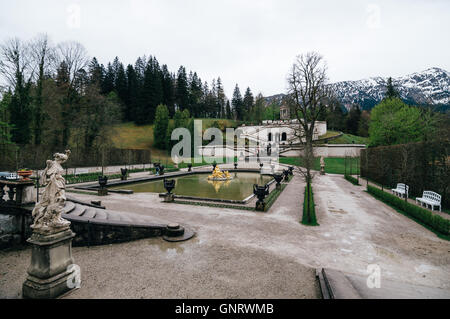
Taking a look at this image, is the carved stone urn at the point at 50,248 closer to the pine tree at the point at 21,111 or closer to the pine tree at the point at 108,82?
the pine tree at the point at 21,111

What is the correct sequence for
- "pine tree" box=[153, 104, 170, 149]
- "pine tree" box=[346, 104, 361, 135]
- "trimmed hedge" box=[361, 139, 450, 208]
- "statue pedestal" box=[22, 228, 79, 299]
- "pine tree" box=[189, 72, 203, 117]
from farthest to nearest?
"pine tree" box=[189, 72, 203, 117], "pine tree" box=[346, 104, 361, 135], "pine tree" box=[153, 104, 170, 149], "trimmed hedge" box=[361, 139, 450, 208], "statue pedestal" box=[22, 228, 79, 299]

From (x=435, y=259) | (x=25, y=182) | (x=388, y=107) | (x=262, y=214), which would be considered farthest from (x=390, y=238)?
(x=388, y=107)

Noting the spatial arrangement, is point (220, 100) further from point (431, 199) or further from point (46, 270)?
point (46, 270)

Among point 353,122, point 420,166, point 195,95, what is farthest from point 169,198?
point 195,95

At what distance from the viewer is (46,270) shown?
13.1ft

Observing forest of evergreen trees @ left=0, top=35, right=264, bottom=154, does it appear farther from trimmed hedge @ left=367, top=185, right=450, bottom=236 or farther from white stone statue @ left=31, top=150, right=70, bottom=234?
trimmed hedge @ left=367, top=185, right=450, bottom=236

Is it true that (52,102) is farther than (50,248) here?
Yes

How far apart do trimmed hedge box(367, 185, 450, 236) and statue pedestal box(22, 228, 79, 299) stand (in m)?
11.5

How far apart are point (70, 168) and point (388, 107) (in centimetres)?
5204

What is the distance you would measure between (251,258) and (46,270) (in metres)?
4.39

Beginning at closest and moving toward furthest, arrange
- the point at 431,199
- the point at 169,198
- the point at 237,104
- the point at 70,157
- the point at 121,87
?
the point at 431,199 → the point at 169,198 → the point at 70,157 → the point at 121,87 → the point at 237,104

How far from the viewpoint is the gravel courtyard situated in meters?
4.42

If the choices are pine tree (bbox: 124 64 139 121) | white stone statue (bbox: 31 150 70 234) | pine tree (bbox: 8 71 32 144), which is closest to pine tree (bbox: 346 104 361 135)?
pine tree (bbox: 124 64 139 121)
